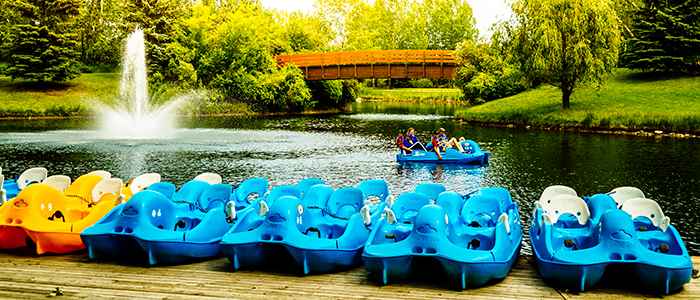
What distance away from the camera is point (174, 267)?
7969mm

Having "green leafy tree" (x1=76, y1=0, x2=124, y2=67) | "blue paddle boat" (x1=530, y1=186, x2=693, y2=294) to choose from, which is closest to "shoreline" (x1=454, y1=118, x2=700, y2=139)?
"blue paddle boat" (x1=530, y1=186, x2=693, y2=294)

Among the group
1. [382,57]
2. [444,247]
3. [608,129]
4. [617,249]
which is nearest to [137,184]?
[444,247]

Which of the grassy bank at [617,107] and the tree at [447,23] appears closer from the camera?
the grassy bank at [617,107]

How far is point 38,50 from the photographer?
173 feet

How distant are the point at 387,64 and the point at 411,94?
3935 cm

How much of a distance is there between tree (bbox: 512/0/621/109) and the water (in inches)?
168

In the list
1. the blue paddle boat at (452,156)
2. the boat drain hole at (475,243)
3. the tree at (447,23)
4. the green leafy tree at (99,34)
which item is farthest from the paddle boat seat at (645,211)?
the tree at (447,23)

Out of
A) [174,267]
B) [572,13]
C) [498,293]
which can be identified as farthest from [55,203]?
[572,13]

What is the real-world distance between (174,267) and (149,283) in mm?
750

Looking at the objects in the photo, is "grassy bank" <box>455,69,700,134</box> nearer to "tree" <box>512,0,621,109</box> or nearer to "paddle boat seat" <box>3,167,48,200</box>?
"tree" <box>512,0,621,109</box>

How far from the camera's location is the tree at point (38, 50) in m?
51.7

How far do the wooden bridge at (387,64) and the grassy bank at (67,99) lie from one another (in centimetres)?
982

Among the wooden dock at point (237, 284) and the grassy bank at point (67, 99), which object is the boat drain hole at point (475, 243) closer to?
the wooden dock at point (237, 284)

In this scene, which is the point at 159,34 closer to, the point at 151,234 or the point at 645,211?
the point at 151,234
